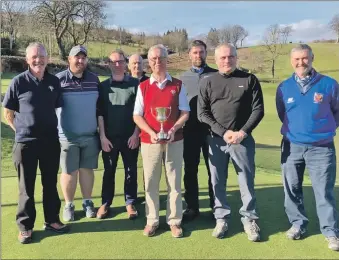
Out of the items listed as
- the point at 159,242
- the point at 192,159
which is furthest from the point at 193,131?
the point at 159,242

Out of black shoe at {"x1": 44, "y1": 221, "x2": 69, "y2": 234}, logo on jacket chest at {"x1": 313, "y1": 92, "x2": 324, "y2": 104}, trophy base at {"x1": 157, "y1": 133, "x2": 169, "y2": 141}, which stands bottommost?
black shoe at {"x1": 44, "y1": 221, "x2": 69, "y2": 234}

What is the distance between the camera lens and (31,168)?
3740 millimetres

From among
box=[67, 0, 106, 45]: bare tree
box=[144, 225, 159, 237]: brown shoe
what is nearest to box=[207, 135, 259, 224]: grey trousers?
box=[144, 225, 159, 237]: brown shoe

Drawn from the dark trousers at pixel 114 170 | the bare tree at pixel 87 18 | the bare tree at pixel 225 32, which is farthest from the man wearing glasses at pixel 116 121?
the bare tree at pixel 225 32

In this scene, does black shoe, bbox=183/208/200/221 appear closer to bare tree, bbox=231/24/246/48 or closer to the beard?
the beard

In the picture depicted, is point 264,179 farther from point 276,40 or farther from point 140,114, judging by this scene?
point 276,40

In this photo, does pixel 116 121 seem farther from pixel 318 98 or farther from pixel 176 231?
pixel 318 98

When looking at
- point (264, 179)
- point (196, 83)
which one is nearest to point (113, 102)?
point (196, 83)

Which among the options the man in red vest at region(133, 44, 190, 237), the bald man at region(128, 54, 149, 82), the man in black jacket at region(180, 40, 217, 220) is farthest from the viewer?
the bald man at region(128, 54, 149, 82)

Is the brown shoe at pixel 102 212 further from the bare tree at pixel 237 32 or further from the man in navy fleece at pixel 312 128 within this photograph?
the bare tree at pixel 237 32

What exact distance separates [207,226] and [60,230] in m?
1.57

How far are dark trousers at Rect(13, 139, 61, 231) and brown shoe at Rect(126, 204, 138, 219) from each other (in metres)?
0.81

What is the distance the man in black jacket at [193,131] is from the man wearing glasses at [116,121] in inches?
23.7

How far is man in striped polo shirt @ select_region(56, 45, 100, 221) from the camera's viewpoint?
13.4 ft
